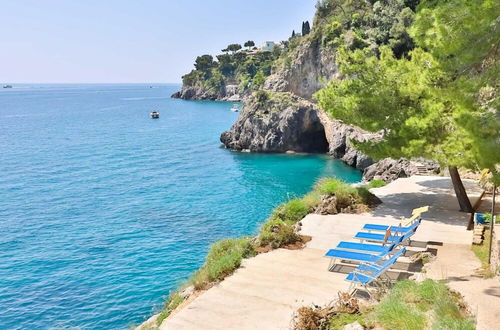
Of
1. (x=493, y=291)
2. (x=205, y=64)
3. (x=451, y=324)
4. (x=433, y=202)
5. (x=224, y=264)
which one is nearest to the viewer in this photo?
(x=451, y=324)

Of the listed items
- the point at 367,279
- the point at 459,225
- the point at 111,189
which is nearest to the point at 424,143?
the point at 459,225

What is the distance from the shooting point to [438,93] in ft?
33.2

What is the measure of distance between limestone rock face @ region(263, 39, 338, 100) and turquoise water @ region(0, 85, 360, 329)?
1727 cm

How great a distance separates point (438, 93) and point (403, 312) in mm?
5447

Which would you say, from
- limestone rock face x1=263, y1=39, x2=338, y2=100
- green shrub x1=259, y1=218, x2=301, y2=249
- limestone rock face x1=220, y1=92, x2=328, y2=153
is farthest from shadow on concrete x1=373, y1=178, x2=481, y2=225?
limestone rock face x1=263, y1=39, x2=338, y2=100

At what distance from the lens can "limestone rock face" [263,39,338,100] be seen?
205ft

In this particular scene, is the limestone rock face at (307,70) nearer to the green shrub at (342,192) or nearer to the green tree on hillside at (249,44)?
the green shrub at (342,192)

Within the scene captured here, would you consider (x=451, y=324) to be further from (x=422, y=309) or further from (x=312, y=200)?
(x=312, y=200)

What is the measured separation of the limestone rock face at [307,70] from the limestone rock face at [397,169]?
27.2m

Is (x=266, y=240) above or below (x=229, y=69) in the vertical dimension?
below

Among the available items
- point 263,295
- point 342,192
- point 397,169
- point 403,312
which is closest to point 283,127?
point 397,169

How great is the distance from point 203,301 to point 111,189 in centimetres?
2854

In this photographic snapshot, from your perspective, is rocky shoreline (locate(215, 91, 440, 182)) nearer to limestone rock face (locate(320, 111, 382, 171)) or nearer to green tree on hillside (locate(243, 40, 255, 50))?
limestone rock face (locate(320, 111, 382, 171))

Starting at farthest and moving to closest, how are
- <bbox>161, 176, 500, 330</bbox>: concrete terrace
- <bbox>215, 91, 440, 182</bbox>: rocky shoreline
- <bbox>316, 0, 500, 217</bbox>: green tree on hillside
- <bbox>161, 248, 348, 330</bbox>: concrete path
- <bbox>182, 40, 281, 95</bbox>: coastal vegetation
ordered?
<bbox>182, 40, 281, 95</bbox>: coastal vegetation, <bbox>215, 91, 440, 182</bbox>: rocky shoreline, <bbox>161, 176, 500, 330</bbox>: concrete terrace, <bbox>161, 248, 348, 330</bbox>: concrete path, <bbox>316, 0, 500, 217</bbox>: green tree on hillside
